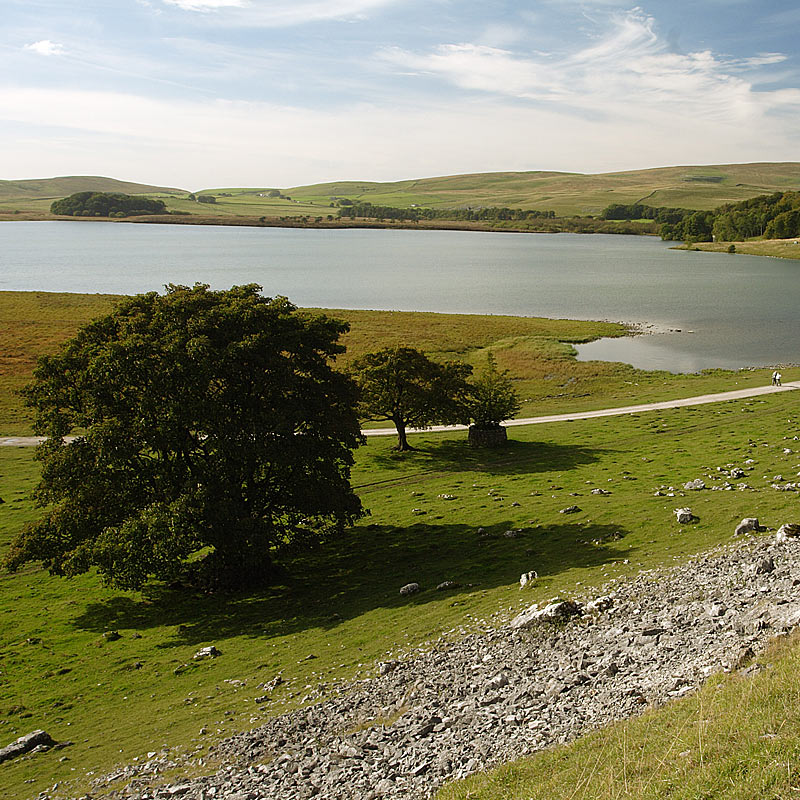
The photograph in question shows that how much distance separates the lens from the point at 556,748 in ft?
38.5

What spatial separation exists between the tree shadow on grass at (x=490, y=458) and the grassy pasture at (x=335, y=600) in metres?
0.90

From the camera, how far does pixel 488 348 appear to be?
90000 millimetres

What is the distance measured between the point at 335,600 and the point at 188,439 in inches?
337

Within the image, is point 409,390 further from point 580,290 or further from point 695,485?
point 580,290

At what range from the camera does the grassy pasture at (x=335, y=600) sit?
57.8ft

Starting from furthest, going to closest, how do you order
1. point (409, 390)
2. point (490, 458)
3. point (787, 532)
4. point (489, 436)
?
point (489, 436), point (409, 390), point (490, 458), point (787, 532)

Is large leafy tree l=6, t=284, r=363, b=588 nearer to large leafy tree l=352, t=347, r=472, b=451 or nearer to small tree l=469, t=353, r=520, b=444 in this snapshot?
large leafy tree l=352, t=347, r=472, b=451

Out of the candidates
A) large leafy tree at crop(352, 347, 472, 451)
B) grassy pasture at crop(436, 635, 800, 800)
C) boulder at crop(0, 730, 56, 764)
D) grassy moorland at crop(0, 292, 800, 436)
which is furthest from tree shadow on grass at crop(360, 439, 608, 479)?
grassy pasture at crop(436, 635, 800, 800)

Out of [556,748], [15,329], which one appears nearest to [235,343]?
[556,748]

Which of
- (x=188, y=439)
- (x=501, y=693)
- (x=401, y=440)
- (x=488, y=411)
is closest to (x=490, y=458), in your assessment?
(x=488, y=411)

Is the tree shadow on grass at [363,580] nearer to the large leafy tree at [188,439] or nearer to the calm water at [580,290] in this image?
the large leafy tree at [188,439]

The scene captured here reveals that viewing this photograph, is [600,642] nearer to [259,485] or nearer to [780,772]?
[780,772]

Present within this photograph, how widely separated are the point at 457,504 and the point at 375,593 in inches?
439

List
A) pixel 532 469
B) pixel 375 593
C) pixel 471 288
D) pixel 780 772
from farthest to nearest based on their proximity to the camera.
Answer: pixel 471 288 < pixel 532 469 < pixel 375 593 < pixel 780 772
